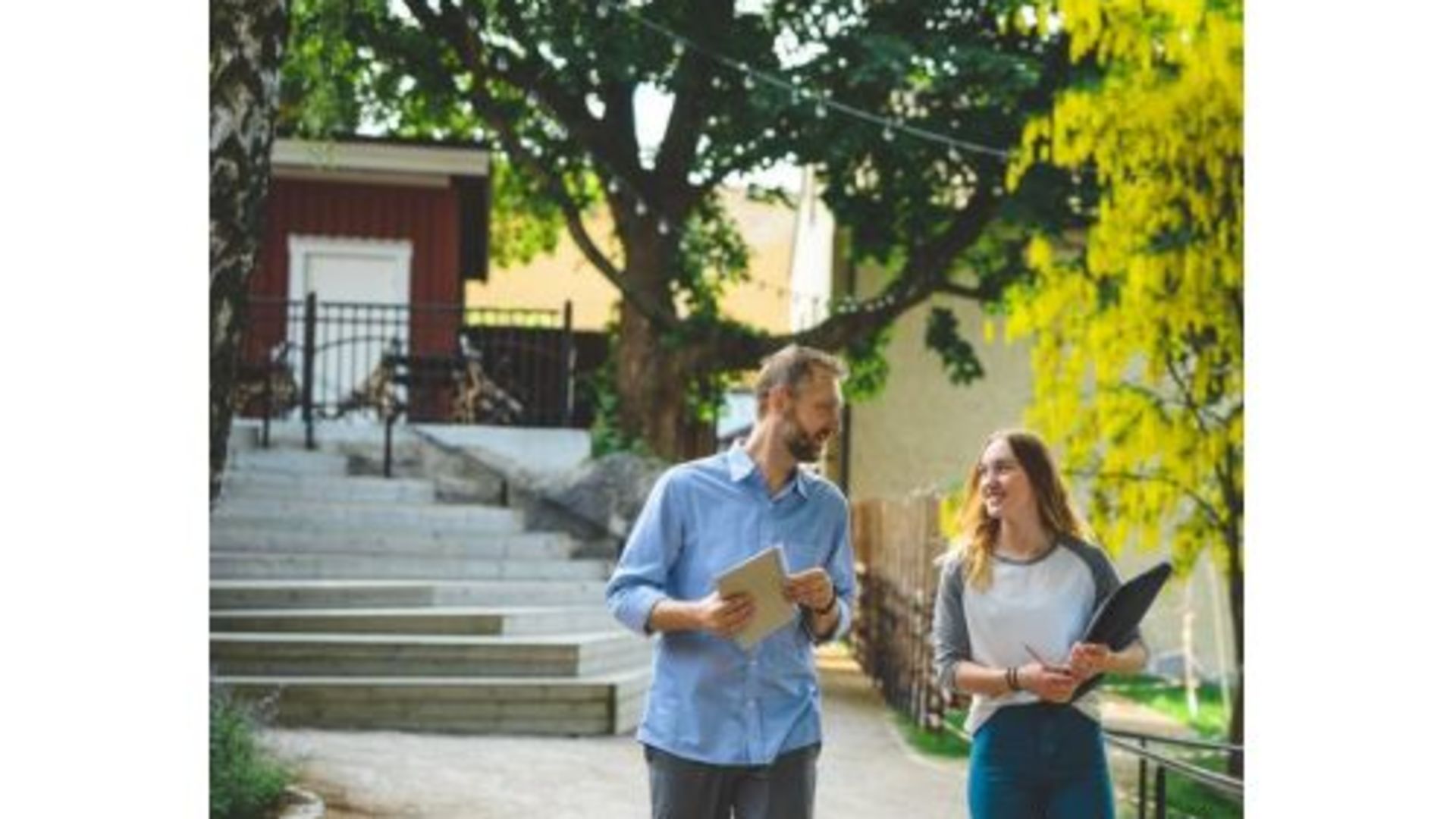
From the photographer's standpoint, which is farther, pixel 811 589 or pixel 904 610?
pixel 904 610

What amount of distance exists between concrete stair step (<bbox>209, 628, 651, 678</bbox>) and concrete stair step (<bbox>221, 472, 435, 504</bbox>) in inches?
66.4

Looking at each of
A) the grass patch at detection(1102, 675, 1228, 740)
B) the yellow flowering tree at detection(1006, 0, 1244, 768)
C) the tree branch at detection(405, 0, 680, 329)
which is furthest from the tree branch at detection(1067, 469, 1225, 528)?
the tree branch at detection(405, 0, 680, 329)

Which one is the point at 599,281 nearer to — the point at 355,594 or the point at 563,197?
the point at 563,197

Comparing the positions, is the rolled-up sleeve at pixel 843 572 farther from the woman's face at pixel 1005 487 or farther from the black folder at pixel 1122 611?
the black folder at pixel 1122 611

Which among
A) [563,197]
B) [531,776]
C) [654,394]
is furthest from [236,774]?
[563,197]

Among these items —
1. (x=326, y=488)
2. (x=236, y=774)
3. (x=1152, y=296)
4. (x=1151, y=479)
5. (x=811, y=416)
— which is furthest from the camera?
(x=326, y=488)

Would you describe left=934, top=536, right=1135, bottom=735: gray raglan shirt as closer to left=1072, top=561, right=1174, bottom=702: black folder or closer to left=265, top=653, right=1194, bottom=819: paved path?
left=1072, top=561, right=1174, bottom=702: black folder

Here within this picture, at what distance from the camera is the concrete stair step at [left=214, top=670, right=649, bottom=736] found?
6504 mm

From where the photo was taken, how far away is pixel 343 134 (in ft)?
33.8

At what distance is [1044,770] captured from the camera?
9.37ft

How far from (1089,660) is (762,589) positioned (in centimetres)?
45
